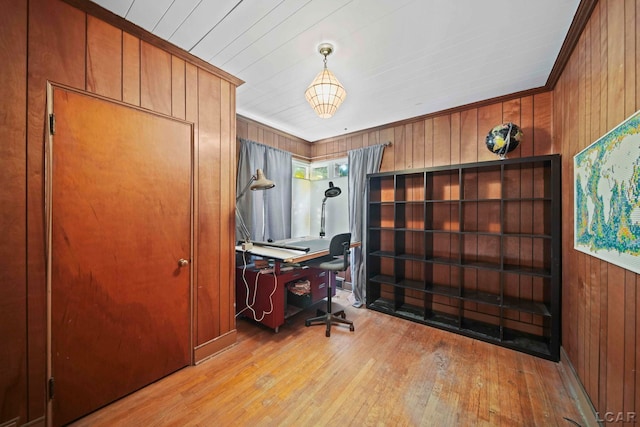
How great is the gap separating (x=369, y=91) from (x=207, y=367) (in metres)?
2.99

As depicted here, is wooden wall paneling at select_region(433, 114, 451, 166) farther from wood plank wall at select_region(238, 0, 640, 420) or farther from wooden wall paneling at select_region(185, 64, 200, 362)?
wooden wall paneling at select_region(185, 64, 200, 362)

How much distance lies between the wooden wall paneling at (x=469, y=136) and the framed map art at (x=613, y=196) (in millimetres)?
1238

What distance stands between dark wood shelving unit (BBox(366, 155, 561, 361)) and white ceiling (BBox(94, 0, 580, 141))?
86 centimetres

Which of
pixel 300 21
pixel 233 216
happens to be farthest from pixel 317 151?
pixel 300 21

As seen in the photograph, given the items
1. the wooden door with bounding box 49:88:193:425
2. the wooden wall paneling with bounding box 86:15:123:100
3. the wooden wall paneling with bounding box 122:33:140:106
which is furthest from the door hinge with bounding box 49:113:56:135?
the wooden wall paneling with bounding box 122:33:140:106

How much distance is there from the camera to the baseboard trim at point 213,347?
2029mm

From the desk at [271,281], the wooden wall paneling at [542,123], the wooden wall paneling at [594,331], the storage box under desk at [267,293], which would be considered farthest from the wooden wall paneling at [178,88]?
the wooden wall paneling at [542,123]

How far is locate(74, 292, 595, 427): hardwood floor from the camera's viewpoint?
4.98ft

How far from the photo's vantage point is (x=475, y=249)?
108 inches

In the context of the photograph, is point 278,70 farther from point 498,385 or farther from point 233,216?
point 498,385

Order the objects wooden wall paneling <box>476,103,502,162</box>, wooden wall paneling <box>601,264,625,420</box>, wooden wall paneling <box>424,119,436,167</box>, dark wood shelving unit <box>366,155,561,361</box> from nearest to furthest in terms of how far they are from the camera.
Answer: wooden wall paneling <box>601,264,625,420</box>, dark wood shelving unit <box>366,155,561,361</box>, wooden wall paneling <box>476,103,502,162</box>, wooden wall paneling <box>424,119,436,167</box>

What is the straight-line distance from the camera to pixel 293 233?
4.02 metres

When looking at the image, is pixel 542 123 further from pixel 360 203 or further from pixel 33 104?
pixel 33 104

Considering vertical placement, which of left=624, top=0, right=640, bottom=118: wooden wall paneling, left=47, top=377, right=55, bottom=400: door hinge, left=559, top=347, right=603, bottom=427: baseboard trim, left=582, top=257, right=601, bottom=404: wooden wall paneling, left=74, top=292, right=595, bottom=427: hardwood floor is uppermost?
left=624, top=0, right=640, bottom=118: wooden wall paneling
